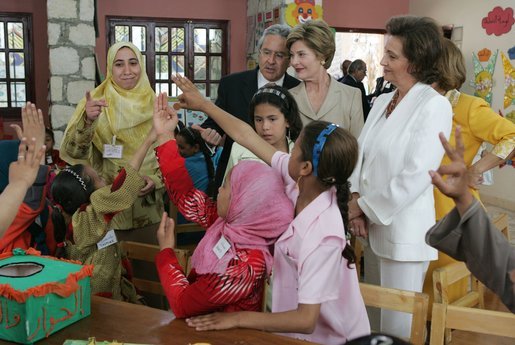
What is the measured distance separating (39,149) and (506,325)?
145 cm

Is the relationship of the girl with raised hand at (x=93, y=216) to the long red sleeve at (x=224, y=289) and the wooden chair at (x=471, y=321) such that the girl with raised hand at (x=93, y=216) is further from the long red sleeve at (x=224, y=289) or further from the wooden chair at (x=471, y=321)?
the wooden chair at (x=471, y=321)

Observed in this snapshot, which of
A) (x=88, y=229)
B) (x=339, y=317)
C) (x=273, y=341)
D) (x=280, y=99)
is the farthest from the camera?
(x=280, y=99)

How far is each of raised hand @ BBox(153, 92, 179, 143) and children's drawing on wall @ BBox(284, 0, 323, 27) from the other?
4.28 meters

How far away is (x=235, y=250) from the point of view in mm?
1606

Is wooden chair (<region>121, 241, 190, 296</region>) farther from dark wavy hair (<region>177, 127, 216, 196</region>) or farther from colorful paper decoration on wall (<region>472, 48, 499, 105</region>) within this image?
colorful paper decoration on wall (<region>472, 48, 499, 105</region>)

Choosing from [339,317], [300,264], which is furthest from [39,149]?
[339,317]

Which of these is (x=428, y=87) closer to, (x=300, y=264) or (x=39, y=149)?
(x=300, y=264)

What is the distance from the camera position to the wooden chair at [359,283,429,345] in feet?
5.47

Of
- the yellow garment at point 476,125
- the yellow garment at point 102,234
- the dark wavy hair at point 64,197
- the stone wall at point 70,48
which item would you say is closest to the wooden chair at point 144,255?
the yellow garment at point 102,234

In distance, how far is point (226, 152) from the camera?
291cm

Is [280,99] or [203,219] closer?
[203,219]

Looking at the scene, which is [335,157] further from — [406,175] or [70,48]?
[70,48]

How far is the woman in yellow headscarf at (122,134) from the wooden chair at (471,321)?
1.65m

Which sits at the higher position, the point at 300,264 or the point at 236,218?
the point at 236,218
